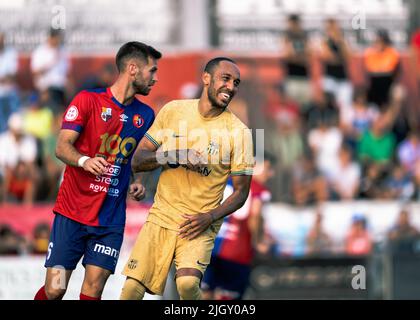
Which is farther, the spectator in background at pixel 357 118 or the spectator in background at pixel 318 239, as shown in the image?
the spectator in background at pixel 357 118

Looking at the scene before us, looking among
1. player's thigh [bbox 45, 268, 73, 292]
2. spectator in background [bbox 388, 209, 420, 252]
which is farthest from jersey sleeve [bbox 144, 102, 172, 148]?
spectator in background [bbox 388, 209, 420, 252]

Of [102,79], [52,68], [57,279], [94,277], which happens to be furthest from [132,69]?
[52,68]

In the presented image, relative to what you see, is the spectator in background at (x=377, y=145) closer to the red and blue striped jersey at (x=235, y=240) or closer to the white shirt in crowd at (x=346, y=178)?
the white shirt in crowd at (x=346, y=178)

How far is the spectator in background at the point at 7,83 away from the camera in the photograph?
1900cm

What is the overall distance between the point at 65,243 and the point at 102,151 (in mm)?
878

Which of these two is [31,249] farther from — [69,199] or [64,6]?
[69,199]

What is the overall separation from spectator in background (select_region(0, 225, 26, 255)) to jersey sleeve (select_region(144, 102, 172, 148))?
842cm

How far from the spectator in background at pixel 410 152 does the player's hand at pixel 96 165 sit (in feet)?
37.8

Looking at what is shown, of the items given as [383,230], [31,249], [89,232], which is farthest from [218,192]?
[383,230]

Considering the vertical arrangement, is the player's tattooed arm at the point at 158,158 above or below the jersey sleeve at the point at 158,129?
below

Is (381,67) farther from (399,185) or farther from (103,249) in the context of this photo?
(103,249)

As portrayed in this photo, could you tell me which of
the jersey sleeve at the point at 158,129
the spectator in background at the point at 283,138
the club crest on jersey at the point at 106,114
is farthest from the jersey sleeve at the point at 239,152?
the spectator in background at the point at 283,138
